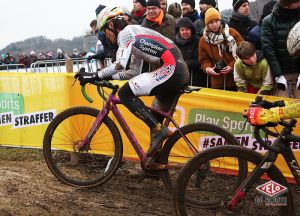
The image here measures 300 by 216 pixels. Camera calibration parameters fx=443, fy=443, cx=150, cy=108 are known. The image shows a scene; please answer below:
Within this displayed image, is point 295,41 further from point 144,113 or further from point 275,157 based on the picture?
point 144,113

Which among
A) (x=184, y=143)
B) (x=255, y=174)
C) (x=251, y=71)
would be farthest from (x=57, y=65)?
(x=255, y=174)

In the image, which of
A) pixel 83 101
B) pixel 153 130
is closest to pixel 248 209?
pixel 153 130

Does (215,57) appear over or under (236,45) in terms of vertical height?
under

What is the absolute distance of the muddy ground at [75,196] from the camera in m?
4.75

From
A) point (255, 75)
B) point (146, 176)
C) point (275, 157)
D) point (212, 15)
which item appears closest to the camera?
point (275, 157)

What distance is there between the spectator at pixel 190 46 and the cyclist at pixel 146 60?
1.75 metres

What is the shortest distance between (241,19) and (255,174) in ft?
11.6

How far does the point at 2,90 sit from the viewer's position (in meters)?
7.57

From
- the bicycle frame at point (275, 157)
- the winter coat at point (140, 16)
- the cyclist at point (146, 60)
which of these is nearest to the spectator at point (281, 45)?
the cyclist at point (146, 60)

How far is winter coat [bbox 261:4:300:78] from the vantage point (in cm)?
568

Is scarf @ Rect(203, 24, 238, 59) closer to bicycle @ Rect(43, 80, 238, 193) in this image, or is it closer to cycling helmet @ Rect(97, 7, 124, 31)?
bicycle @ Rect(43, 80, 238, 193)

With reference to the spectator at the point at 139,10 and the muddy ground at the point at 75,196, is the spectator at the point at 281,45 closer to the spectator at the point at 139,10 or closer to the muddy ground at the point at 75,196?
the muddy ground at the point at 75,196

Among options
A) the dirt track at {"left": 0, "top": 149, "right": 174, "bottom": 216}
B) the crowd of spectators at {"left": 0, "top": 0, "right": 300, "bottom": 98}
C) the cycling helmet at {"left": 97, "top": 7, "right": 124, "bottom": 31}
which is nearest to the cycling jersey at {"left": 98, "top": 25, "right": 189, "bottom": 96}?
the cycling helmet at {"left": 97, "top": 7, "right": 124, "bottom": 31}

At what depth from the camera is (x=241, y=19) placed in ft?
22.2
